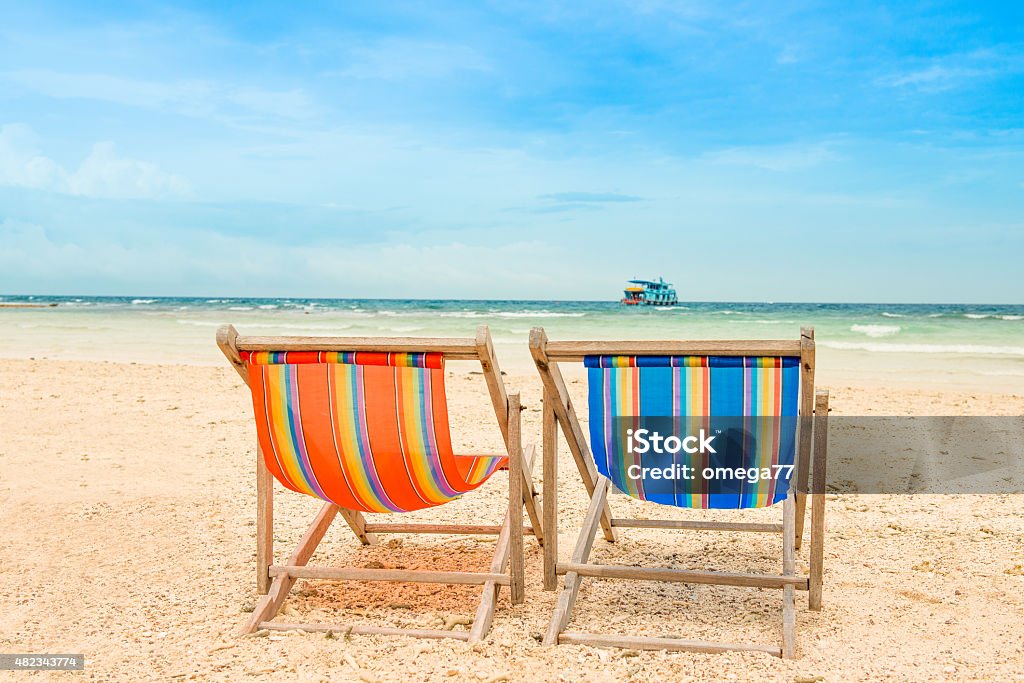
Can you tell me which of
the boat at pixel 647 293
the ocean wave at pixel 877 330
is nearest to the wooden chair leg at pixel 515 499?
the ocean wave at pixel 877 330

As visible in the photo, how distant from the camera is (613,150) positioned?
33.2 m

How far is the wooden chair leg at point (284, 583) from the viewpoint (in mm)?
2527

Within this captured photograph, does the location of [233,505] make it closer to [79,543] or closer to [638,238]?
[79,543]

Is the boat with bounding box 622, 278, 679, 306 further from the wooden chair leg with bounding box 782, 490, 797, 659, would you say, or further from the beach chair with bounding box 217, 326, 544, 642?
the beach chair with bounding box 217, 326, 544, 642

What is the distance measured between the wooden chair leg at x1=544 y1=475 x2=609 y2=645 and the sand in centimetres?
7

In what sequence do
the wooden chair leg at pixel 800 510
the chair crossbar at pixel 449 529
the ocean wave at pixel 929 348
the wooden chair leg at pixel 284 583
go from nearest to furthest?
the wooden chair leg at pixel 284 583 < the wooden chair leg at pixel 800 510 < the chair crossbar at pixel 449 529 < the ocean wave at pixel 929 348

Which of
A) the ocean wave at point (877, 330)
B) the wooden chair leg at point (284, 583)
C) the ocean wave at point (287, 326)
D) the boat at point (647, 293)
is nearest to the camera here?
the wooden chair leg at point (284, 583)

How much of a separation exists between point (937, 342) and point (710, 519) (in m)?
16.4

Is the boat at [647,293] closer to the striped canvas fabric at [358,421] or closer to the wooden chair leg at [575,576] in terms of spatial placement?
the wooden chair leg at [575,576]

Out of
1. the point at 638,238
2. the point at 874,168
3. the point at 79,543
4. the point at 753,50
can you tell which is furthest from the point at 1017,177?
the point at 79,543

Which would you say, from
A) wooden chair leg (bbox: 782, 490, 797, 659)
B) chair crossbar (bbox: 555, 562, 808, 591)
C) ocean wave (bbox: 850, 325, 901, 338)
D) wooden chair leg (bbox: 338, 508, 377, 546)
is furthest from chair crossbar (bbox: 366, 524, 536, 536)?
ocean wave (bbox: 850, 325, 901, 338)

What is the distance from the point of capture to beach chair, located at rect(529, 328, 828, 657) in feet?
7.77

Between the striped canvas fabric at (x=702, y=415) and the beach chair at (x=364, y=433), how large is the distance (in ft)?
1.00

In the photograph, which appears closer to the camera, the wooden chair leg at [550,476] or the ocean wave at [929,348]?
the wooden chair leg at [550,476]
